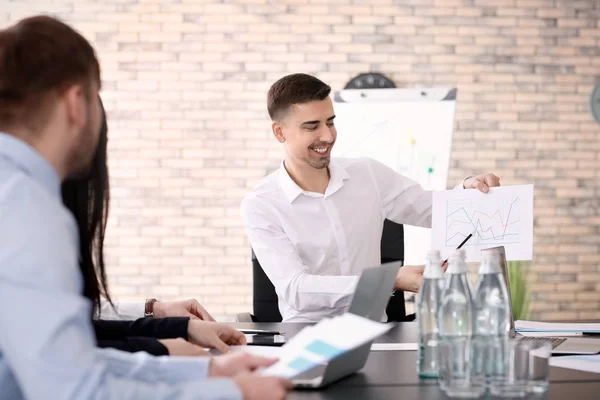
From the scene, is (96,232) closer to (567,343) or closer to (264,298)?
(567,343)

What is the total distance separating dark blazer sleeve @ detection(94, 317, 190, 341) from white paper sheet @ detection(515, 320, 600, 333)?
108cm

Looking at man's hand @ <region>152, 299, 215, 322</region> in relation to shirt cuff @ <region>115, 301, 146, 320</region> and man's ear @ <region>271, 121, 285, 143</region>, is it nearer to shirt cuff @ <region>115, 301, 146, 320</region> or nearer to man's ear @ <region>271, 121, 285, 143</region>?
shirt cuff @ <region>115, 301, 146, 320</region>

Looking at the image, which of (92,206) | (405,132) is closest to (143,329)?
(92,206)

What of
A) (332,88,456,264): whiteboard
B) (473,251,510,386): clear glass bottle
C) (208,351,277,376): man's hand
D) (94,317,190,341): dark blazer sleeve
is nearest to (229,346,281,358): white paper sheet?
(94,317,190,341): dark blazer sleeve

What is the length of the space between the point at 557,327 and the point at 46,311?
1.82 m

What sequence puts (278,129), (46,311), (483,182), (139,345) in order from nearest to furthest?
(46,311) < (139,345) < (483,182) < (278,129)

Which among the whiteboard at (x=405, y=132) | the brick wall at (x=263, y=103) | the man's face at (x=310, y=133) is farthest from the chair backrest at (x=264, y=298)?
the brick wall at (x=263, y=103)

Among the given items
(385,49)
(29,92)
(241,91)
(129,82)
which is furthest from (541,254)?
(29,92)

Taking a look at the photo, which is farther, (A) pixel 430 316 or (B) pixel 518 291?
(B) pixel 518 291

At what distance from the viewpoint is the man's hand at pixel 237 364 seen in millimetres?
1388

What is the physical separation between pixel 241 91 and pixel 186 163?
71cm

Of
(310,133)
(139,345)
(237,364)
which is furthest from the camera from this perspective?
(310,133)

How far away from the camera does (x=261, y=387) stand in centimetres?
115

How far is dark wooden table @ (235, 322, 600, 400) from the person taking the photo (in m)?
1.37
